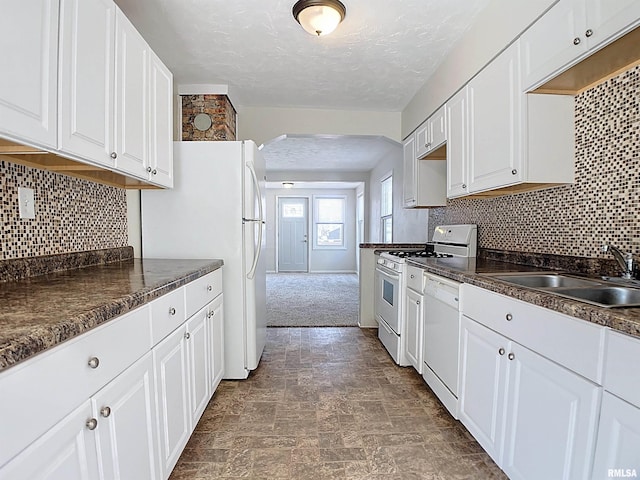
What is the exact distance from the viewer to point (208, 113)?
3217mm

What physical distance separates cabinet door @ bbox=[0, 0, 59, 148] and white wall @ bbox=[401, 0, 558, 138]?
2095 millimetres

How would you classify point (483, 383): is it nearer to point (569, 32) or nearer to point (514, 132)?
point (514, 132)

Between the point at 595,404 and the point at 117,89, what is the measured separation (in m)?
2.13

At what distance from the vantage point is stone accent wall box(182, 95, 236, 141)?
3207mm

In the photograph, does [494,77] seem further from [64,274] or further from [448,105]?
[64,274]

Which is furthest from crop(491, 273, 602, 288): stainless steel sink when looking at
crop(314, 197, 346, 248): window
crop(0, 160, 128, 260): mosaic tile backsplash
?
crop(314, 197, 346, 248): window

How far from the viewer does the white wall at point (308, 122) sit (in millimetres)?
3740

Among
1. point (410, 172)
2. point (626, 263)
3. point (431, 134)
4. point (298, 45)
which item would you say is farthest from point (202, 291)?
point (410, 172)

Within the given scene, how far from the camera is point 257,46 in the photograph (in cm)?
249

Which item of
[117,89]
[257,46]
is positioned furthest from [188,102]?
[117,89]

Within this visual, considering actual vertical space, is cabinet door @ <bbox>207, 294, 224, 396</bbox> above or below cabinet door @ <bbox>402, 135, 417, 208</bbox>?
below

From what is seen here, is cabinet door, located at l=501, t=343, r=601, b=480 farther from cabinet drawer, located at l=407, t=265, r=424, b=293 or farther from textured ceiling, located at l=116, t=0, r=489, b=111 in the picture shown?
textured ceiling, located at l=116, t=0, r=489, b=111

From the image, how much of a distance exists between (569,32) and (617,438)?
61.9 inches

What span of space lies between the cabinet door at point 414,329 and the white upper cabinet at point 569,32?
1.52 m
